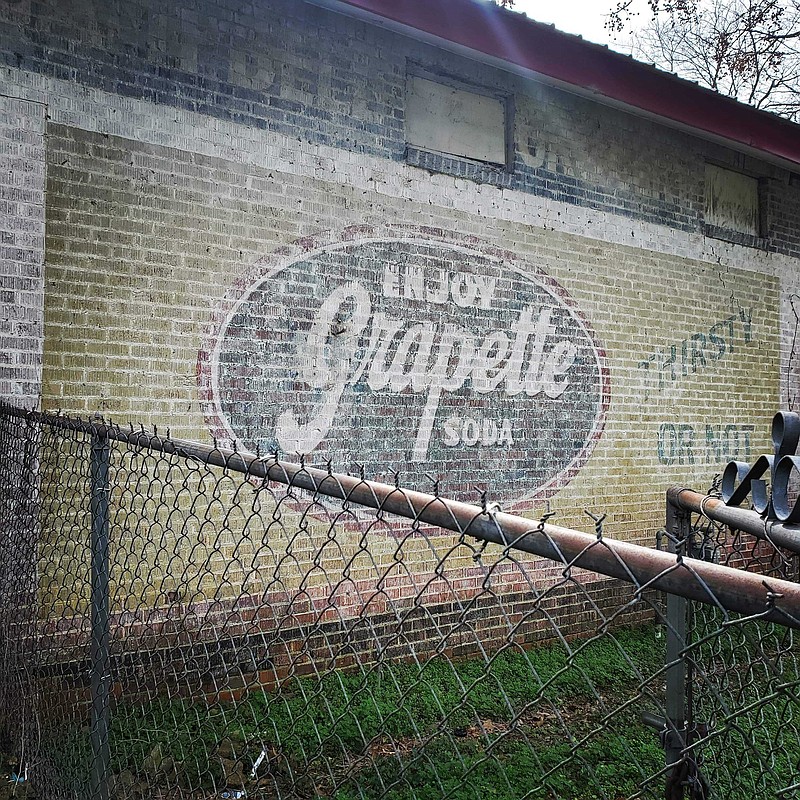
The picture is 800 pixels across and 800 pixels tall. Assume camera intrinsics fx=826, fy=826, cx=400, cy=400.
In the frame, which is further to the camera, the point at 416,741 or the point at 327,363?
the point at 327,363

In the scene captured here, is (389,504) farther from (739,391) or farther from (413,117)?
(739,391)

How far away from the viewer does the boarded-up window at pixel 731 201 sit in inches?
321

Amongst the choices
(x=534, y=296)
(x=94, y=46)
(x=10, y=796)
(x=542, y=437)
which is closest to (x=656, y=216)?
(x=534, y=296)

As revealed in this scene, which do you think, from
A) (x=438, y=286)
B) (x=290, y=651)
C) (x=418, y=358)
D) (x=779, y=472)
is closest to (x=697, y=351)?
(x=438, y=286)

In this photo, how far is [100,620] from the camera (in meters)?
2.70

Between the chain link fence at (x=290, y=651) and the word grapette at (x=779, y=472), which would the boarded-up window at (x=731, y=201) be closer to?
the chain link fence at (x=290, y=651)

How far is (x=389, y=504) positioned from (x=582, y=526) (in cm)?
549

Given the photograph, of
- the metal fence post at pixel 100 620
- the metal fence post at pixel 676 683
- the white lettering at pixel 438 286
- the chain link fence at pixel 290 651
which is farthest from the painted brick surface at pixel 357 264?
the metal fence post at pixel 676 683

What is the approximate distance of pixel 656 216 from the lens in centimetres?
759

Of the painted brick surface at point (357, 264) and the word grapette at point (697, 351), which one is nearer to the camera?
the painted brick surface at point (357, 264)

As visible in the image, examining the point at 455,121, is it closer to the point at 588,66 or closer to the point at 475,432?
the point at 588,66

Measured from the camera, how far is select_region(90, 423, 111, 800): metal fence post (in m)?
2.66

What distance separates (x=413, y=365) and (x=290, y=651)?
224 cm

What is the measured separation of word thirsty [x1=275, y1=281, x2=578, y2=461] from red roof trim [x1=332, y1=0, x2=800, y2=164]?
1.68 m
